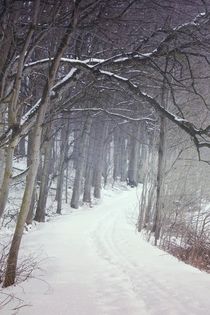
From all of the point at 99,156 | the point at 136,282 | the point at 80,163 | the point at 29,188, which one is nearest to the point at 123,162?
the point at 99,156

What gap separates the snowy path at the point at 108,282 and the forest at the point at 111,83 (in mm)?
873

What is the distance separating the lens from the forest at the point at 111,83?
8.06 m

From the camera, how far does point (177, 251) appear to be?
13.2m

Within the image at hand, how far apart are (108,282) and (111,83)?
262 inches

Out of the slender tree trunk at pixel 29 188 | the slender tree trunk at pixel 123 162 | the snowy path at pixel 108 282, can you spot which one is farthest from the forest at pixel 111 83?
the slender tree trunk at pixel 123 162

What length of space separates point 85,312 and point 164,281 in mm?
2248

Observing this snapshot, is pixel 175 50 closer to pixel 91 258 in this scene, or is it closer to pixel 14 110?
pixel 14 110

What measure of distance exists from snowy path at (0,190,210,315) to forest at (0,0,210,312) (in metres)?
0.87

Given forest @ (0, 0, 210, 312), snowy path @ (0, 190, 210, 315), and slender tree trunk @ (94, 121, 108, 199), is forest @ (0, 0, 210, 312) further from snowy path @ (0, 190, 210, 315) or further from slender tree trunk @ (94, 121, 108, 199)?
slender tree trunk @ (94, 121, 108, 199)

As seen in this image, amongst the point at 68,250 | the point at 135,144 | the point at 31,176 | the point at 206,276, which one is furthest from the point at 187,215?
the point at 135,144

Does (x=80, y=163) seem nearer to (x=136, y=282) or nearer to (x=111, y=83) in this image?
(x=111, y=83)

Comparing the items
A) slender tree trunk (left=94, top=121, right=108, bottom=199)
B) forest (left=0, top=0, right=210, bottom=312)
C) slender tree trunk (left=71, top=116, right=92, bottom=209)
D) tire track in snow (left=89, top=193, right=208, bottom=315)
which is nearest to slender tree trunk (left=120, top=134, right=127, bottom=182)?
slender tree trunk (left=94, top=121, right=108, bottom=199)

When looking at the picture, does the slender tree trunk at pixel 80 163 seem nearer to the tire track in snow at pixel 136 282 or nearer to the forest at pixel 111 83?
the forest at pixel 111 83

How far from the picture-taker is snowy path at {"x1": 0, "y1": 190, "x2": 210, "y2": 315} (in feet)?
21.0
